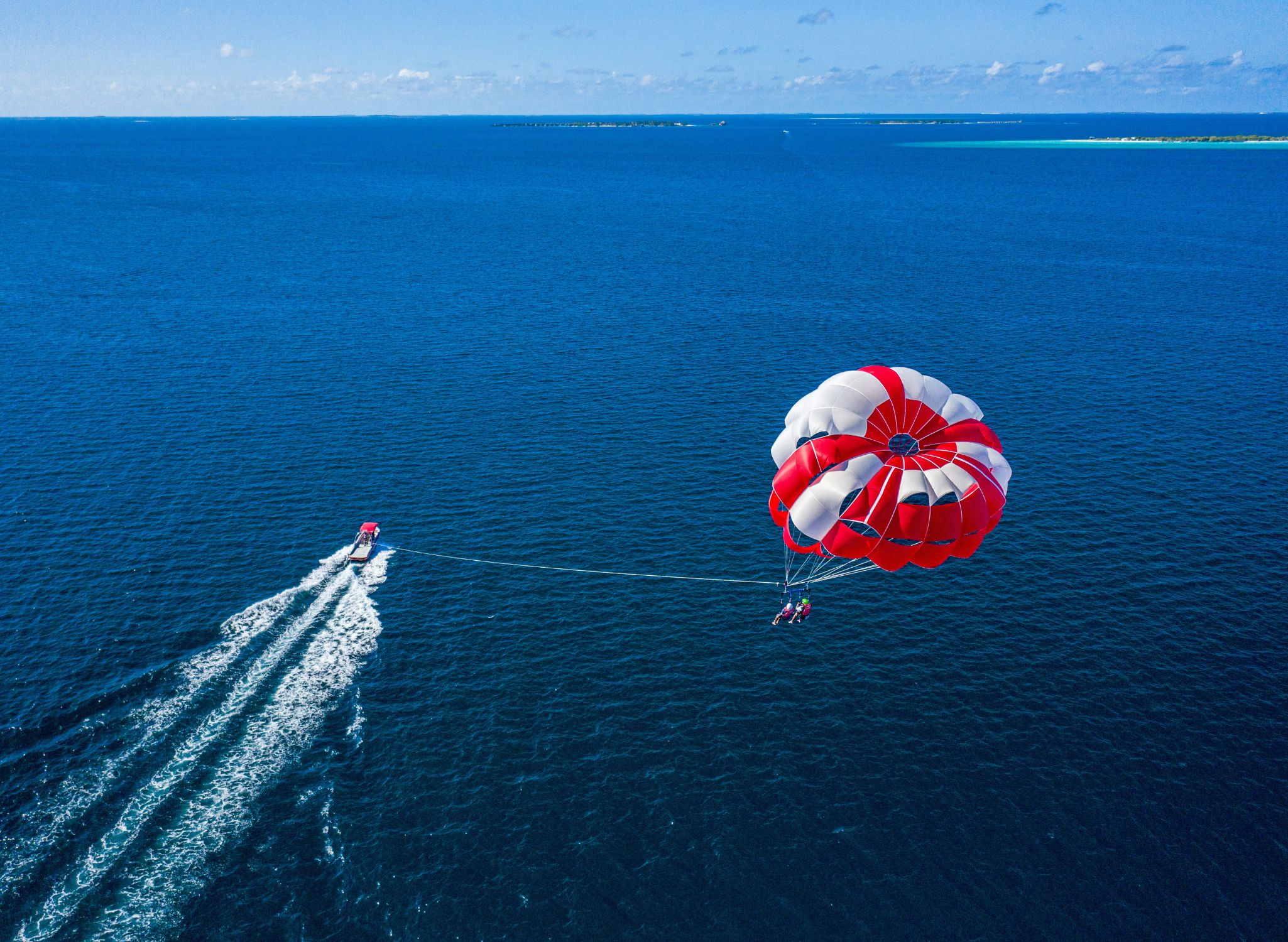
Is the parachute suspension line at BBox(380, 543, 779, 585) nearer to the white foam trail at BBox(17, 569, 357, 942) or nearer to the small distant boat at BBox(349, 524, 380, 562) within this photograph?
the small distant boat at BBox(349, 524, 380, 562)

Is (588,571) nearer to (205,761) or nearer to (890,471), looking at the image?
(890,471)

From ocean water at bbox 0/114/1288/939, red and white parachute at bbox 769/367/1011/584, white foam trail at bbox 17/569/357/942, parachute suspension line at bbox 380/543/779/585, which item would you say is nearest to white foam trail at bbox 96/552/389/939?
ocean water at bbox 0/114/1288/939

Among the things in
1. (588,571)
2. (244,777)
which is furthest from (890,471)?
(244,777)

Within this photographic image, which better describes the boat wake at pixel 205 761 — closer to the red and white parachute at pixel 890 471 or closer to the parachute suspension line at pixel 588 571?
the parachute suspension line at pixel 588 571

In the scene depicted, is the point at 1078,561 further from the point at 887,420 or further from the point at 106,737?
the point at 106,737

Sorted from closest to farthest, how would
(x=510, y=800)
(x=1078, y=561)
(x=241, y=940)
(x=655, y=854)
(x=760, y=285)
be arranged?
(x=241, y=940) < (x=655, y=854) < (x=510, y=800) < (x=1078, y=561) < (x=760, y=285)

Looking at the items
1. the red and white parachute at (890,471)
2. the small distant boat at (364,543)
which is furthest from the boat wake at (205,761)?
the red and white parachute at (890,471)

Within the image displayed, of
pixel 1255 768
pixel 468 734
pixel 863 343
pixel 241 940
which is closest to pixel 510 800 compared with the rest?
pixel 468 734
